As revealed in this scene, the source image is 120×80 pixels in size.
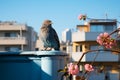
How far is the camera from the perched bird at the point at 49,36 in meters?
7.24

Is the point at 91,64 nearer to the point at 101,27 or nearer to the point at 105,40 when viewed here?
the point at 105,40

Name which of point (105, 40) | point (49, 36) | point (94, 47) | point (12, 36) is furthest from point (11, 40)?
point (105, 40)

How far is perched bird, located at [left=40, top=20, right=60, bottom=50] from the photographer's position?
7237 mm

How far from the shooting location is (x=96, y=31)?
97.1ft

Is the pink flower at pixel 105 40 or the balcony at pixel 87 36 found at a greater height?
the balcony at pixel 87 36

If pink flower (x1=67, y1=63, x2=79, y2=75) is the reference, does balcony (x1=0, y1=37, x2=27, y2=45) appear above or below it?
above

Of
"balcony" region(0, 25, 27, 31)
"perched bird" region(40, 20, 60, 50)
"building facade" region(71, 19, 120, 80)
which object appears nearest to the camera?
"perched bird" region(40, 20, 60, 50)

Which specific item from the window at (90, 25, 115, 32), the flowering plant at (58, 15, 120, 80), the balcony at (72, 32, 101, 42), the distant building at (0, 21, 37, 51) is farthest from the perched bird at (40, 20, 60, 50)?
the distant building at (0, 21, 37, 51)

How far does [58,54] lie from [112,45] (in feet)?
13.4

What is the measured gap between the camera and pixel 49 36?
7.38m

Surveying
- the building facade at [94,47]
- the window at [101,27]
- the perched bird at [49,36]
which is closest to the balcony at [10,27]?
the building facade at [94,47]

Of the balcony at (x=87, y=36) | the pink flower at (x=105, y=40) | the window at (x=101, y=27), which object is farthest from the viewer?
the window at (x=101, y=27)

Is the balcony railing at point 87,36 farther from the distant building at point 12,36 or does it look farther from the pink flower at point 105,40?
the pink flower at point 105,40

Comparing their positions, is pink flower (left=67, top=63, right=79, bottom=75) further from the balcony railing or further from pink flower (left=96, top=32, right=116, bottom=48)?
the balcony railing
